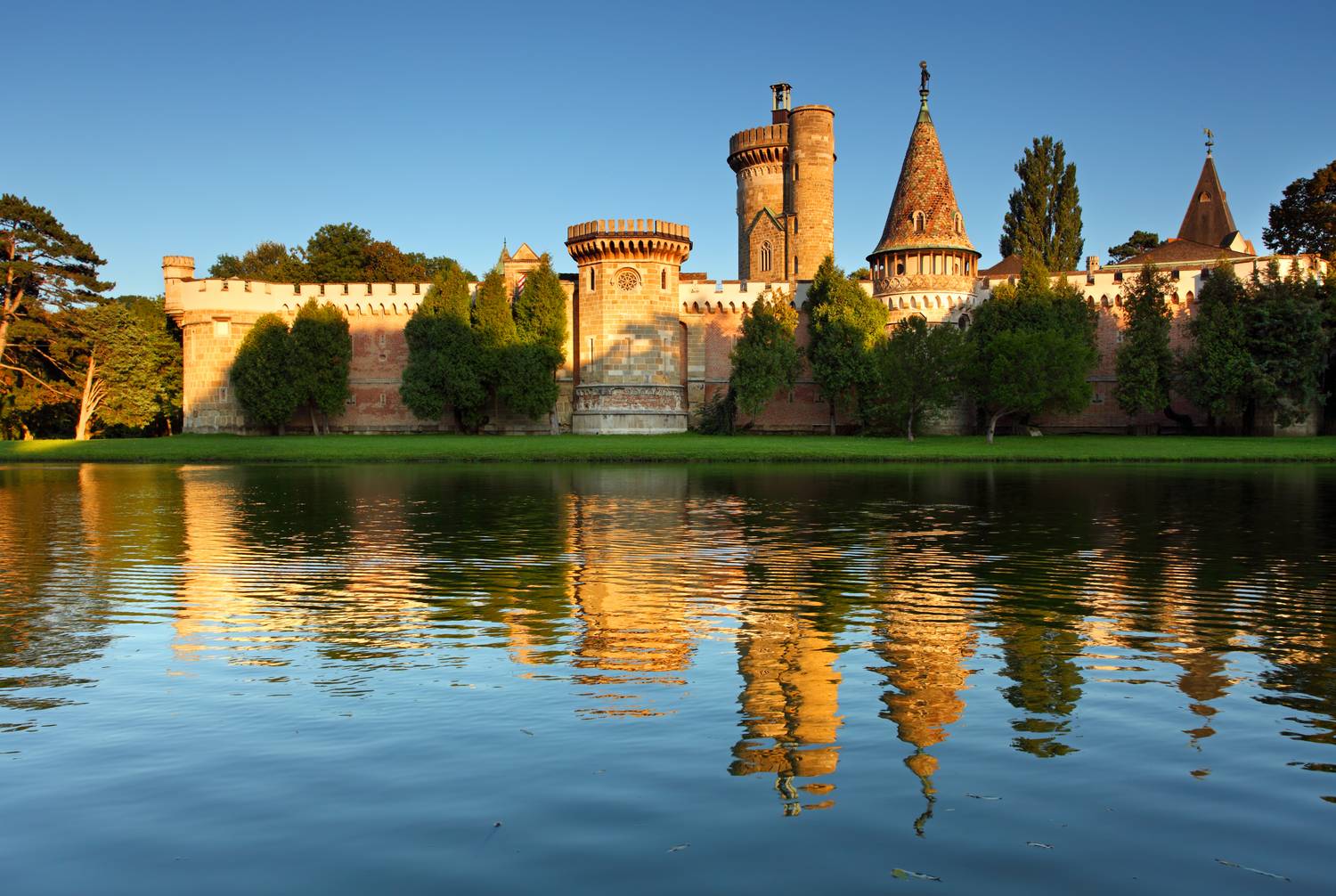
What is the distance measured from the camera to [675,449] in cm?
3834

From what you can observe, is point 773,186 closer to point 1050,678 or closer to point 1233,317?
point 1233,317

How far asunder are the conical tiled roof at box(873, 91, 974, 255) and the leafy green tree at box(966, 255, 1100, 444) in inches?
122

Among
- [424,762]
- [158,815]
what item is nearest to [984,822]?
[424,762]

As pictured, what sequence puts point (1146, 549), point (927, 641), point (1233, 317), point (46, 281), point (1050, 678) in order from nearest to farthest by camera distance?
point (1050, 678) → point (927, 641) → point (1146, 549) → point (1233, 317) → point (46, 281)

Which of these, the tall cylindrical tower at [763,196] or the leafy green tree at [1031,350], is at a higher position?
the tall cylindrical tower at [763,196]

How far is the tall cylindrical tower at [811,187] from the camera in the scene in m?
53.6

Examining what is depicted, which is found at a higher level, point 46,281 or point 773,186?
point 773,186

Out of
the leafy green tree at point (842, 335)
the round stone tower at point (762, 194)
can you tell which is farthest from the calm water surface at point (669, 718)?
the round stone tower at point (762, 194)

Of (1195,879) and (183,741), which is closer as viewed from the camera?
(1195,879)

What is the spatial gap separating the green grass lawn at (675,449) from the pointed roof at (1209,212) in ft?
77.9

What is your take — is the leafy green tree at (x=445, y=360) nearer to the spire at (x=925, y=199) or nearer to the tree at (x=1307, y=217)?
the spire at (x=925, y=199)

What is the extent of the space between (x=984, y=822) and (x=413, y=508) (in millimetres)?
16035

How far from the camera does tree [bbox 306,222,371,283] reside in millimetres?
60312

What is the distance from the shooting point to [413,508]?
19672 mm
